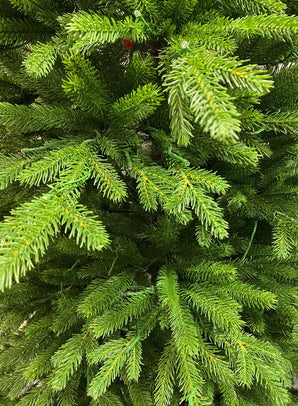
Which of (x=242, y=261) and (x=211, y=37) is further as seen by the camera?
(x=242, y=261)

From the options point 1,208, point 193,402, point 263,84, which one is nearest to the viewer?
point 263,84

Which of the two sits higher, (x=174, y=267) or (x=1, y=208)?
(x=1, y=208)

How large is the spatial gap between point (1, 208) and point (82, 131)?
0.92 ft

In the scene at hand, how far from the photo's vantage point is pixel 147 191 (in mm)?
448

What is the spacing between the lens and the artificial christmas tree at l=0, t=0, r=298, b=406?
376 millimetres

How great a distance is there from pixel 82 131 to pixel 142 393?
19.5 inches

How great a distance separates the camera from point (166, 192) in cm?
46

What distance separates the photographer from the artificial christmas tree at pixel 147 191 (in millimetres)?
376

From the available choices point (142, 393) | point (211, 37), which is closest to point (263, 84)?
point (211, 37)

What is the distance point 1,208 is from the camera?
649mm

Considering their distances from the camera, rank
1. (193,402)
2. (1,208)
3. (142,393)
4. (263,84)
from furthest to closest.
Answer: (1,208) → (142,393) → (193,402) → (263,84)

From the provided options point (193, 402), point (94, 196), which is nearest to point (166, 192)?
point (94, 196)

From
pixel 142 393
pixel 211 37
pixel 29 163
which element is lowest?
pixel 142 393

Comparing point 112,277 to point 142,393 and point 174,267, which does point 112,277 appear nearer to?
point 174,267
